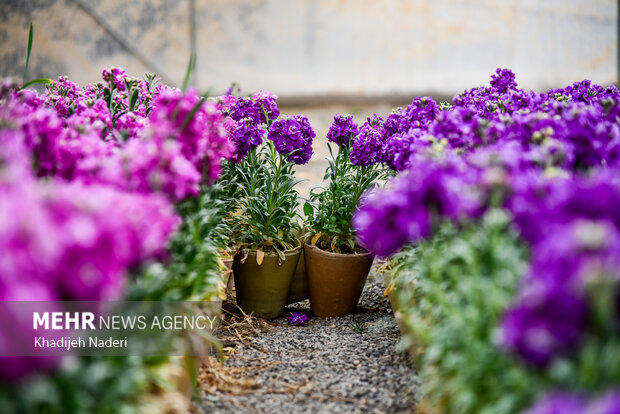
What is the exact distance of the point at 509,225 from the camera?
5.20 ft

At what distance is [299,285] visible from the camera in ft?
10.6

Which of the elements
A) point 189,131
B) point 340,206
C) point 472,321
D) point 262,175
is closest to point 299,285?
point 340,206

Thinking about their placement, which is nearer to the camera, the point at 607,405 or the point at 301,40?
the point at 607,405

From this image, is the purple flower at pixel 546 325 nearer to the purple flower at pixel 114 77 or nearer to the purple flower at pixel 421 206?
the purple flower at pixel 421 206

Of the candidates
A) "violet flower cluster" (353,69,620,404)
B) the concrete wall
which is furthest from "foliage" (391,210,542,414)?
the concrete wall

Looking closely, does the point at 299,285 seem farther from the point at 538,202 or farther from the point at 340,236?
the point at 538,202

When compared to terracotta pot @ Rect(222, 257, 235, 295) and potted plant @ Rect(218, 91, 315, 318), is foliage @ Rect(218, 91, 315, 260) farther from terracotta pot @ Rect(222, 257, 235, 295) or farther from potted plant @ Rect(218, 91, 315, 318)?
terracotta pot @ Rect(222, 257, 235, 295)

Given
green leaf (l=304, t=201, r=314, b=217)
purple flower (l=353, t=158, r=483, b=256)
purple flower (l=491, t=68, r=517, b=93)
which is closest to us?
purple flower (l=353, t=158, r=483, b=256)

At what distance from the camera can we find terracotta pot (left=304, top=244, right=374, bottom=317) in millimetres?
2910

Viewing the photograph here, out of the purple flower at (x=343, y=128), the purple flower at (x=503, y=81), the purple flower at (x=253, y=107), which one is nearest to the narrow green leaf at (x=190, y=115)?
the purple flower at (x=253, y=107)

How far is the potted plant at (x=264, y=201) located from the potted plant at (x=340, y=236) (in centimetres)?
14

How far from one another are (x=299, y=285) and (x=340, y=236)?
1.51 feet

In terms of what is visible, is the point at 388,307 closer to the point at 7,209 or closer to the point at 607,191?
the point at 607,191

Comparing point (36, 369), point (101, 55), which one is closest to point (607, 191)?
point (36, 369)
